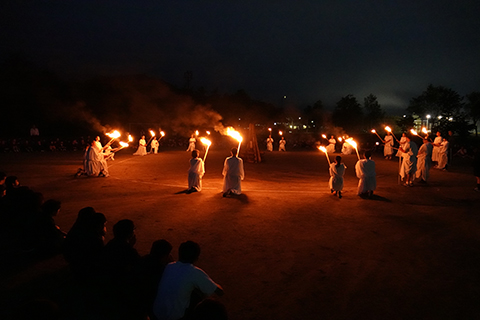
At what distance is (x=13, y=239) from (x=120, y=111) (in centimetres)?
3489

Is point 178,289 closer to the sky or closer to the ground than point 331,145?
closer to the ground

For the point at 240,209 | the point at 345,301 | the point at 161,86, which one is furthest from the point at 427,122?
the point at 345,301

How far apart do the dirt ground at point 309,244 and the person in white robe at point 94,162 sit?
1.82m

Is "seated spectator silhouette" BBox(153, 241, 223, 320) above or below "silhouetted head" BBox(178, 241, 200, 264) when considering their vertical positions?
below

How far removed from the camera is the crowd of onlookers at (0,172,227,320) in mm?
3059

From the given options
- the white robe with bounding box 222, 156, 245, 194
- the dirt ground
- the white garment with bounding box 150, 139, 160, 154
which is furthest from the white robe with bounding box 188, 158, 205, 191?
the white garment with bounding box 150, 139, 160, 154

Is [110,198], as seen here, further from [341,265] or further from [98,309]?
[341,265]

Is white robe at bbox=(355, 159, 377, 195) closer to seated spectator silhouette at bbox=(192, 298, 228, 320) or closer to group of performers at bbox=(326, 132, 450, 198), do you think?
group of performers at bbox=(326, 132, 450, 198)

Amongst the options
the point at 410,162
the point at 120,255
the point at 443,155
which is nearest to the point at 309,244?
the point at 120,255

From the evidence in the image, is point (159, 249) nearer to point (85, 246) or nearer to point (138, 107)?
point (85, 246)

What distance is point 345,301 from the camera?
4141 mm

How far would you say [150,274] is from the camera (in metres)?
3.54

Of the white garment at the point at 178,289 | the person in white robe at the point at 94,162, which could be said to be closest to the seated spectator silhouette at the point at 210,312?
the white garment at the point at 178,289

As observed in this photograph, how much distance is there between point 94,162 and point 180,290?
506 inches
